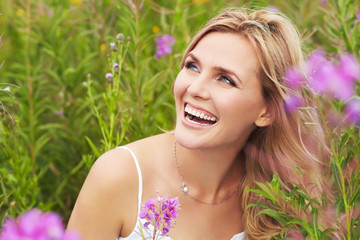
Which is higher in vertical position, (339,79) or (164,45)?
(339,79)

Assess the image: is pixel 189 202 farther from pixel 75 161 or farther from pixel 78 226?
pixel 75 161

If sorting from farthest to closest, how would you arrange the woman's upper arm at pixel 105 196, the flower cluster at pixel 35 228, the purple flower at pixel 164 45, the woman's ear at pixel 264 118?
the purple flower at pixel 164 45 < the woman's ear at pixel 264 118 < the woman's upper arm at pixel 105 196 < the flower cluster at pixel 35 228

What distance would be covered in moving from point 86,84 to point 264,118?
2.43 ft

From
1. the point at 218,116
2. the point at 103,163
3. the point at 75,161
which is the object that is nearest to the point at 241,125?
the point at 218,116

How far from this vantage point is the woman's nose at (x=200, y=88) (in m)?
1.80

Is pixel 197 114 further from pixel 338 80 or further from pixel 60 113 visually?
pixel 60 113

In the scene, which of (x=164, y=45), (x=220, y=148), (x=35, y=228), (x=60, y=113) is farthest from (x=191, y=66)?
(x=35, y=228)

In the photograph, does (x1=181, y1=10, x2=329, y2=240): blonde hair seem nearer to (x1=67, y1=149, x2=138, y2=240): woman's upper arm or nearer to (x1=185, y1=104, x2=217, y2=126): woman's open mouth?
(x1=185, y1=104, x2=217, y2=126): woman's open mouth

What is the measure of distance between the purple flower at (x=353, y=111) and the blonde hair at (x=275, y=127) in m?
0.36

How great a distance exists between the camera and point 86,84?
215 centimetres

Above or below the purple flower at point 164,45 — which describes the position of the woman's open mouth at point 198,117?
above

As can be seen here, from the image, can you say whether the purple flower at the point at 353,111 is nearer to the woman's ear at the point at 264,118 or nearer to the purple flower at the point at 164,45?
the woman's ear at the point at 264,118

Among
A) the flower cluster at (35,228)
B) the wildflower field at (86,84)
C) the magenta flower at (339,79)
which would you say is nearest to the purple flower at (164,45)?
the wildflower field at (86,84)

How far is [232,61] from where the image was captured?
1.86m
